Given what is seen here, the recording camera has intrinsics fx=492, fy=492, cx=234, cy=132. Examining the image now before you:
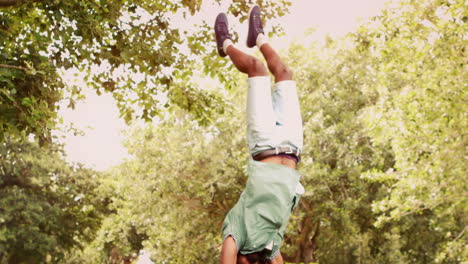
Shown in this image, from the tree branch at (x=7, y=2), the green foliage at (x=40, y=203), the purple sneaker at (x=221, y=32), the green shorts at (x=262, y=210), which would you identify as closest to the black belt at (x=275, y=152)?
the green shorts at (x=262, y=210)

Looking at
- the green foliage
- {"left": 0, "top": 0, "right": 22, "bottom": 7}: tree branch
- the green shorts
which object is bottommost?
the green foliage

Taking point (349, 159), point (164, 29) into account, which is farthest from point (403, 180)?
point (164, 29)

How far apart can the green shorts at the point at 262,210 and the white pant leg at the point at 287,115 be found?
285 mm

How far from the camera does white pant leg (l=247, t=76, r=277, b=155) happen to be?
3.92 metres

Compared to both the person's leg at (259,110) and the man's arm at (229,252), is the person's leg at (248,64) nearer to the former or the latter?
the person's leg at (259,110)

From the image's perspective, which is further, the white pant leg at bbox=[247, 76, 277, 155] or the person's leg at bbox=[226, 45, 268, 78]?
the person's leg at bbox=[226, 45, 268, 78]

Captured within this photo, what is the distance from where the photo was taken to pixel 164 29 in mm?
8703

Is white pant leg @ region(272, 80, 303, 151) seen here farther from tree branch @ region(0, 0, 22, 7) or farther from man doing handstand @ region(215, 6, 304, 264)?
tree branch @ region(0, 0, 22, 7)

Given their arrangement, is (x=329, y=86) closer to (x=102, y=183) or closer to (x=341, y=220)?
(x=341, y=220)

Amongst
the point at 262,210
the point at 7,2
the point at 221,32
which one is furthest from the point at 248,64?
the point at 7,2

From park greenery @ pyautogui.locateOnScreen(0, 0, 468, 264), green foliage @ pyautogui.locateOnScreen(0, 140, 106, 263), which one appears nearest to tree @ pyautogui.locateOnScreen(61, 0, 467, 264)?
park greenery @ pyautogui.locateOnScreen(0, 0, 468, 264)

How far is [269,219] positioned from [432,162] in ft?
31.9

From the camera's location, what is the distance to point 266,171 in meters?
3.74

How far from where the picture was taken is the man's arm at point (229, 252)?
11.6 ft
